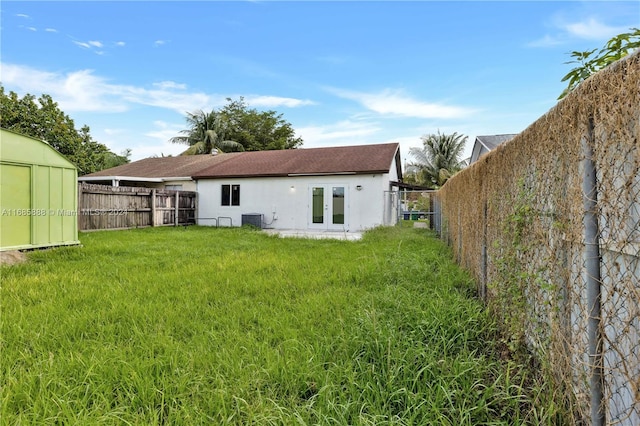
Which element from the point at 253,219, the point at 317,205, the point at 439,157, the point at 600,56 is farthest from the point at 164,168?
the point at 439,157

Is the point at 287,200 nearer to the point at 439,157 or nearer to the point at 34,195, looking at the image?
the point at 34,195

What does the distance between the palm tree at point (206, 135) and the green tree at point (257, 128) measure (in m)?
1.67

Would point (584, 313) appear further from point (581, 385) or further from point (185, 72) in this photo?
point (185, 72)

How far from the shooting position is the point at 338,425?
176cm

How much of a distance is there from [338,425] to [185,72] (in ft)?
65.2

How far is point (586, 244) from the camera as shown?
1.51 m

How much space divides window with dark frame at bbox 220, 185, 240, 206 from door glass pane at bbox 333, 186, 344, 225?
5089 mm

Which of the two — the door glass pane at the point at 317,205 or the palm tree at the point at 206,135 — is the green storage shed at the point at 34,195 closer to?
the door glass pane at the point at 317,205

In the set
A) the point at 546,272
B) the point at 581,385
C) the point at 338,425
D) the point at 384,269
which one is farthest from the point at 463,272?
the point at 338,425

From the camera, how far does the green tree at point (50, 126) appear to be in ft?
72.9

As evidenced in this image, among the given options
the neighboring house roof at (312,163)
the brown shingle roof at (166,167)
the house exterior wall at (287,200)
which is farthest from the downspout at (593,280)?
the brown shingle roof at (166,167)

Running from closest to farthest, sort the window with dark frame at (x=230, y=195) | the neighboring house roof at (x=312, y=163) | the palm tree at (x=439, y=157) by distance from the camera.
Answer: the neighboring house roof at (x=312, y=163) < the window with dark frame at (x=230, y=195) < the palm tree at (x=439, y=157)

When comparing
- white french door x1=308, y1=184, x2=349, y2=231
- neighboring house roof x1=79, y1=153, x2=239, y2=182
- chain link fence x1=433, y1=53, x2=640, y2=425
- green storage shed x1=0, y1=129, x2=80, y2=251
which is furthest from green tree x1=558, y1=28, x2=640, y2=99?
neighboring house roof x1=79, y1=153, x2=239, y2=182

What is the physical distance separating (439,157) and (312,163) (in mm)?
18169
